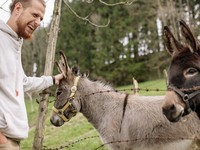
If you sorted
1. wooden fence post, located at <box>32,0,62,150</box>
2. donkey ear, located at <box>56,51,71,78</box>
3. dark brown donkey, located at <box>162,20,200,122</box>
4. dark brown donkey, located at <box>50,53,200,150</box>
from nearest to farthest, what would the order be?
dark brown donkey, located at <box>162,20,200,122</box>, dark brown donkey, located at <box>50,53,200,150</box>, wooden fence post, located at <box>32,0,62,150</box>, donkey ear, located at <box>56,51,71,78</box>

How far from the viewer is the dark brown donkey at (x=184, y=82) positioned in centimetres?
345

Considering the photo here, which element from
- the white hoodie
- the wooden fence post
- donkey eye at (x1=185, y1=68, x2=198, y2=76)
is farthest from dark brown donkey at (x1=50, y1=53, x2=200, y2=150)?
the white hoodie

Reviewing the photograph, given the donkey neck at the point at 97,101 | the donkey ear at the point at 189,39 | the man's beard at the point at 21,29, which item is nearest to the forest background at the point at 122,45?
the donkey neck at the point at 97,101

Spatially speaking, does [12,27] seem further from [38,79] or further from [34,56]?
[34,56]

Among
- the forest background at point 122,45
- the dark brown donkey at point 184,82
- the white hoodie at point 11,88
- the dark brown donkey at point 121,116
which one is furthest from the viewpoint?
the forest background at point 122,45

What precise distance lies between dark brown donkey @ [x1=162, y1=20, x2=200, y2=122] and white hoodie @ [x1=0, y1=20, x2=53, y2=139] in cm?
161

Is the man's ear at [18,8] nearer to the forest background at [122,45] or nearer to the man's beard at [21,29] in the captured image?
the man's beard at [21,29]

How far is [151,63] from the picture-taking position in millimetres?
32594

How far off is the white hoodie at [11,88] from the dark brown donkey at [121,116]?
2128 mm

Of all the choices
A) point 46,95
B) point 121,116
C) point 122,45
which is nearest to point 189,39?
point 121,116

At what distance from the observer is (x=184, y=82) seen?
3.49 m

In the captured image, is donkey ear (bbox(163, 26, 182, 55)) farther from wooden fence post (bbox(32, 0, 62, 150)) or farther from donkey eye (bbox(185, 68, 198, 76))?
wooden fence post (bbox(32, 0, 62, 150))

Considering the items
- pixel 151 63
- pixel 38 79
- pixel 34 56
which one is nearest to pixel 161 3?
pixel 151 63

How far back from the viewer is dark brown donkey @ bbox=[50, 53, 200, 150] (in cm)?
442
